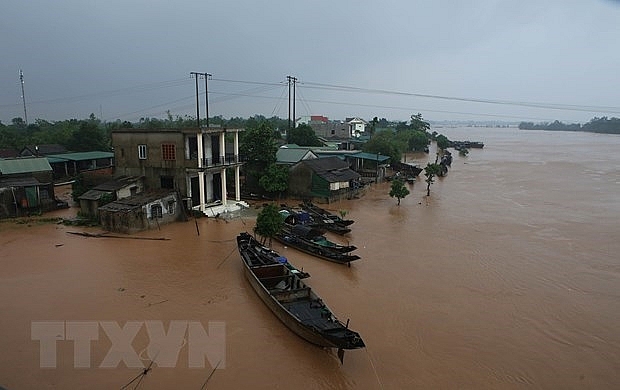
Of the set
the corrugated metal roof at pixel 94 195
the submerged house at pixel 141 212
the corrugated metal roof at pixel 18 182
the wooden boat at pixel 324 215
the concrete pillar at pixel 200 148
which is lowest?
the wooden boat at pixel 324 215

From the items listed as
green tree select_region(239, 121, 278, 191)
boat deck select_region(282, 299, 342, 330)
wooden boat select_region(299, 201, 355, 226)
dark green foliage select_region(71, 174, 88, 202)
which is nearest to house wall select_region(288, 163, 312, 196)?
green tree select_region(239, 121, 278, 191)

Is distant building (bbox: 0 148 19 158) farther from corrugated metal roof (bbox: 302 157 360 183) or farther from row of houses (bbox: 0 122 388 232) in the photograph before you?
corrugated metal roof (bbox: 302 157 360 183)

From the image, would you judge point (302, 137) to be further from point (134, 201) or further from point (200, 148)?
point (134, 201)

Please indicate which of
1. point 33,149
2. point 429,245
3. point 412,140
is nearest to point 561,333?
point 429,245

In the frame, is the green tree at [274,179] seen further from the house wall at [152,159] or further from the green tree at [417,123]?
the green tree at [417,123]

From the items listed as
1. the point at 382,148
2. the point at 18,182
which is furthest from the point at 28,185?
the point at 382,148

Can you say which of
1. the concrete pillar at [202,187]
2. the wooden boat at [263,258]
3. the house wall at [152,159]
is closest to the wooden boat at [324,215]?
the concrete pillar at [202,187]
